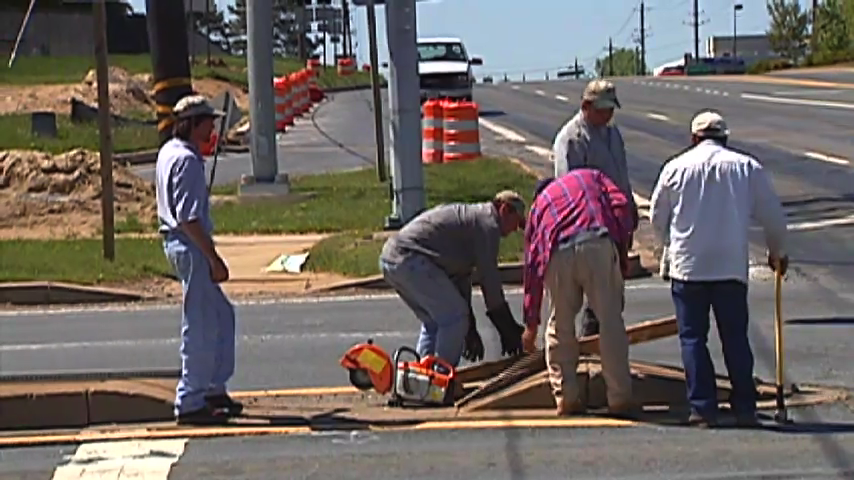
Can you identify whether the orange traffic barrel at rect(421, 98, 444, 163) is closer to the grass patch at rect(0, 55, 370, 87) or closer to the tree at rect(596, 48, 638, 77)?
the grass patch at rect(0, 55, 370, 87)

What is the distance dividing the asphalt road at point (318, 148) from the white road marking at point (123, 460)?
18.4 m

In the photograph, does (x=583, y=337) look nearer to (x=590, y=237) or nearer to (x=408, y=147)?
(x=590, y=237)

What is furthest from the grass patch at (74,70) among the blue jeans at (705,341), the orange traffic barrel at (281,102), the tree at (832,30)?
the blue jeans at (705,341)

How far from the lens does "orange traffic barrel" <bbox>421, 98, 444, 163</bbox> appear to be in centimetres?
2791


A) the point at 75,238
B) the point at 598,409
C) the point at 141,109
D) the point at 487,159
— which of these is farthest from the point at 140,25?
the point at 598,409

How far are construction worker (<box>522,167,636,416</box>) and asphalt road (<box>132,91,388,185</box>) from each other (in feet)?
60.4

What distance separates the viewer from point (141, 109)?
43.5m

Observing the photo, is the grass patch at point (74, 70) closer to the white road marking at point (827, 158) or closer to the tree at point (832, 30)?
the white road marking at point (827, 158)

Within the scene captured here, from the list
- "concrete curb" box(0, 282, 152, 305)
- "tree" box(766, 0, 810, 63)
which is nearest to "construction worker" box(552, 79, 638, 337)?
"concrete curb" box(0, 282, 152, 305)

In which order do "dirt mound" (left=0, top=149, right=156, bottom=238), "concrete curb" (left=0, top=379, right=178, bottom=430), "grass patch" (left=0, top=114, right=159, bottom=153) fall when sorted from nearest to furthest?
1. "concrete curb" (left=0, top=379, right=178, bottom=430)
2. "dirt mound" (left=0, top=149, right=156, bottom=238)
3. "grass patch" (left=0, top=114, right=159, bottom=153)

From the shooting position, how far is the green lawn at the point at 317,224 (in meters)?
16.6

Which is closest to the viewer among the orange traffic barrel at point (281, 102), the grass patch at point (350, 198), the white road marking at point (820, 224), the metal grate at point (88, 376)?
the metal grate at point (88, 376)

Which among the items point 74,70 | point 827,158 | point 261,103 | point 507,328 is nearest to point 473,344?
point 507,328

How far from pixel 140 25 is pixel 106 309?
212 ft
